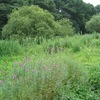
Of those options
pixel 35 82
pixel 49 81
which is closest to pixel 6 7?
pixel 49 81

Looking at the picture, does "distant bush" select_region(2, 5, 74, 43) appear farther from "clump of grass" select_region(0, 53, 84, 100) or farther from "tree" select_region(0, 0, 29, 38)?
"clump of grass" select_region(0, 53, 84, 100)

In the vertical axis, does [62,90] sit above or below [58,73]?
below

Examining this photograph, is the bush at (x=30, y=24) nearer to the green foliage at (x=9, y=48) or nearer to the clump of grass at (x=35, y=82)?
the green foliage at (x=9, y=48)

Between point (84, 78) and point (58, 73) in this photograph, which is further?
point (84, 78)

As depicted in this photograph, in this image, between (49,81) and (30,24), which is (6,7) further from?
(49,81)

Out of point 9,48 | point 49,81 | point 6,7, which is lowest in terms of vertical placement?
point 49,81

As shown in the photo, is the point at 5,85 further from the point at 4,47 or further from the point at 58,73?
the point at 4,47

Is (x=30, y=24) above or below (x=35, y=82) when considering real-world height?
above

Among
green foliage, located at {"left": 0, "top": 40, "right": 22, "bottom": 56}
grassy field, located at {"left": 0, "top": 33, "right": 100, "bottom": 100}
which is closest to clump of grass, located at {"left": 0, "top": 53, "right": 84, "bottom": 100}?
grassy field, located at {"left": 0, "top": 33, "right": 100, "bottom": 100}

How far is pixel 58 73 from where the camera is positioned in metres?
3.88

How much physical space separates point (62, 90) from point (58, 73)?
27 cm

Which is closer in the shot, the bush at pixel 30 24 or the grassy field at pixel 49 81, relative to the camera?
the grassy field at pixel 49 81

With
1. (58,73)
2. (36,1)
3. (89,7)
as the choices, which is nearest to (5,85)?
(58,73)

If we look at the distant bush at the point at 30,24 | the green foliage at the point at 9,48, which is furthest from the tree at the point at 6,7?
the green foliage at the point at 9,48
